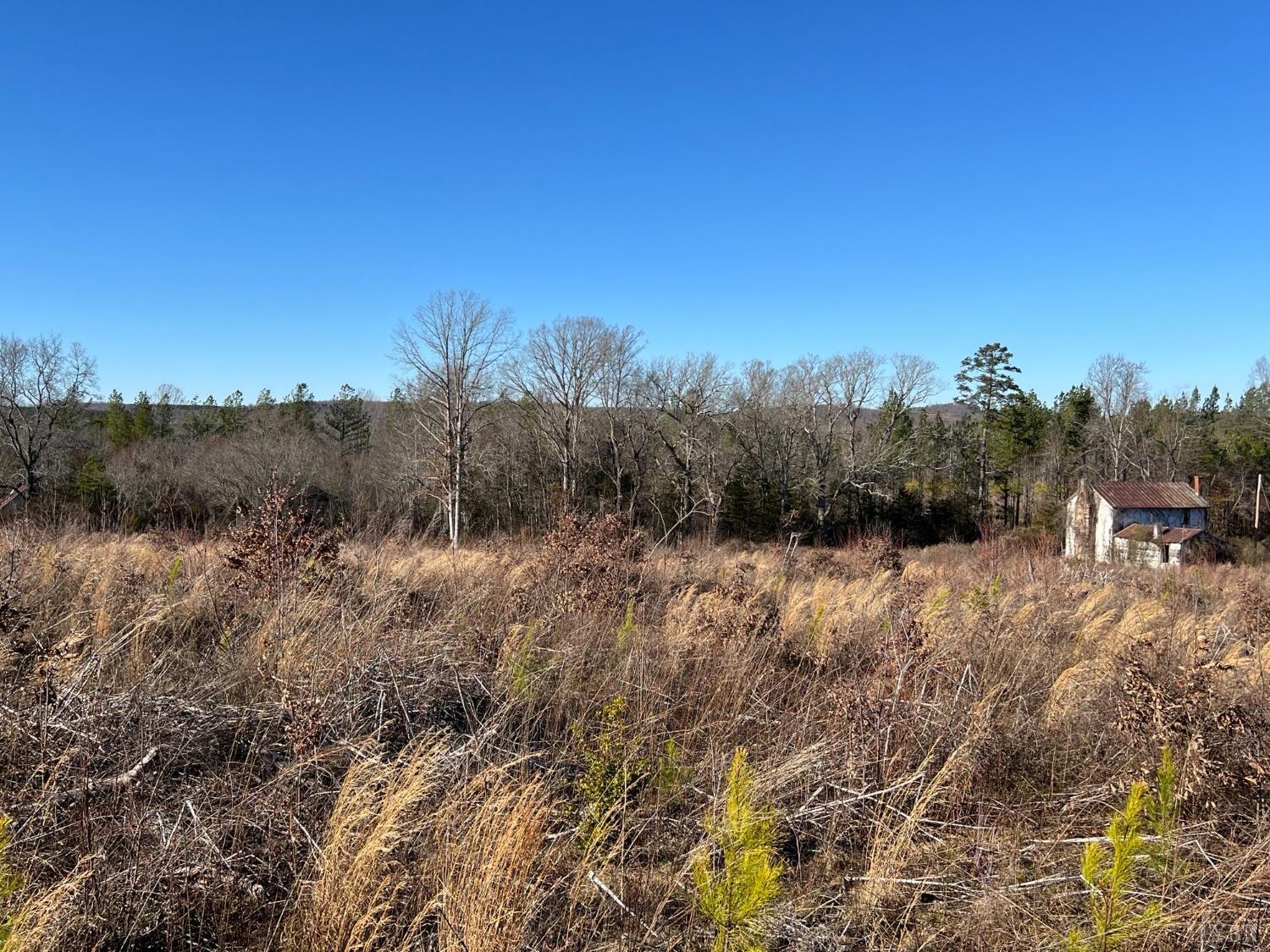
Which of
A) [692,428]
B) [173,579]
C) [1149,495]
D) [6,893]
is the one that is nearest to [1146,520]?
[1149,495]

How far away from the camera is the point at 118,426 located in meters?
39.8

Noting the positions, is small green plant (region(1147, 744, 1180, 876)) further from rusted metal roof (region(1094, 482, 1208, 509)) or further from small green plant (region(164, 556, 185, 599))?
rusted metal roof (region(1094, 482, 1208, 509))

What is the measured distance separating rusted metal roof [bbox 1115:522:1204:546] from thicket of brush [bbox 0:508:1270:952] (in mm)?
34762

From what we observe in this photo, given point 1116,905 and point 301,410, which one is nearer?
point 1116,905

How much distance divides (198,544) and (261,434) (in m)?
31.7

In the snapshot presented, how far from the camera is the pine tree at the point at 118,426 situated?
39281 millimetres

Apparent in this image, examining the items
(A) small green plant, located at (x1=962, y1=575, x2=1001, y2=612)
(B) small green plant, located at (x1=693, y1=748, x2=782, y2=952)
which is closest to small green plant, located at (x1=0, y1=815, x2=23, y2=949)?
(B) small green plant, located at (x1=693, y1=748, x2=782, y2=952)

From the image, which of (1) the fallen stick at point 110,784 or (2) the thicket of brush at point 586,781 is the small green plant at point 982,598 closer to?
(2) the thicket of brush at point 586,781

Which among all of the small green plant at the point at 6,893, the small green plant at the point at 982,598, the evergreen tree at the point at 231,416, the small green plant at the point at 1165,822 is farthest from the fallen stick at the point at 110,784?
the evergreen tree at the point at 231,416

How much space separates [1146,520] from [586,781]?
4172cm

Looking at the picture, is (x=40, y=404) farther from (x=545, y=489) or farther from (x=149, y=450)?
(x=545, y=489)

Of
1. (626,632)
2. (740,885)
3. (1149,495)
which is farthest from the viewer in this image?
(1149,495)

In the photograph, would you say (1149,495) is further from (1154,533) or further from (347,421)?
(347,421)

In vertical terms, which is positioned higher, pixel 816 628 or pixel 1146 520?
pixel 816 628
